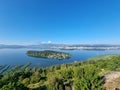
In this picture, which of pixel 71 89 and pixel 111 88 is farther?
pixel 71 89

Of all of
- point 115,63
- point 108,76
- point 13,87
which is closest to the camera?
point 13,87

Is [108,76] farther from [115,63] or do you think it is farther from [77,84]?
[115,63]

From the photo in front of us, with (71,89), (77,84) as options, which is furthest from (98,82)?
(71,89)

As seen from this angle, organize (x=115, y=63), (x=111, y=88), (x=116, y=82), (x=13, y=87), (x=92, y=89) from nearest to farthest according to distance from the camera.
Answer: (x=13, y=87)
(x=92, y=89)
(x=111, y=88)
(x=116, y=82)
(x=115, y=63)

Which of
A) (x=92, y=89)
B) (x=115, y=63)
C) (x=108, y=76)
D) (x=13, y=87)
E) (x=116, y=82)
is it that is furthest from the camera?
(x=115, y=63)

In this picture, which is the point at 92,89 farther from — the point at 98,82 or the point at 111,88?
the point at 111,88

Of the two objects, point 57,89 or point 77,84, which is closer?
point 77,84

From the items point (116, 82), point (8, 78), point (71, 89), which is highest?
point (8, 78)

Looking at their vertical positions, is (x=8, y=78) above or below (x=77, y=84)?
above

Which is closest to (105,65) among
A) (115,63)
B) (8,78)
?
(115,63)
